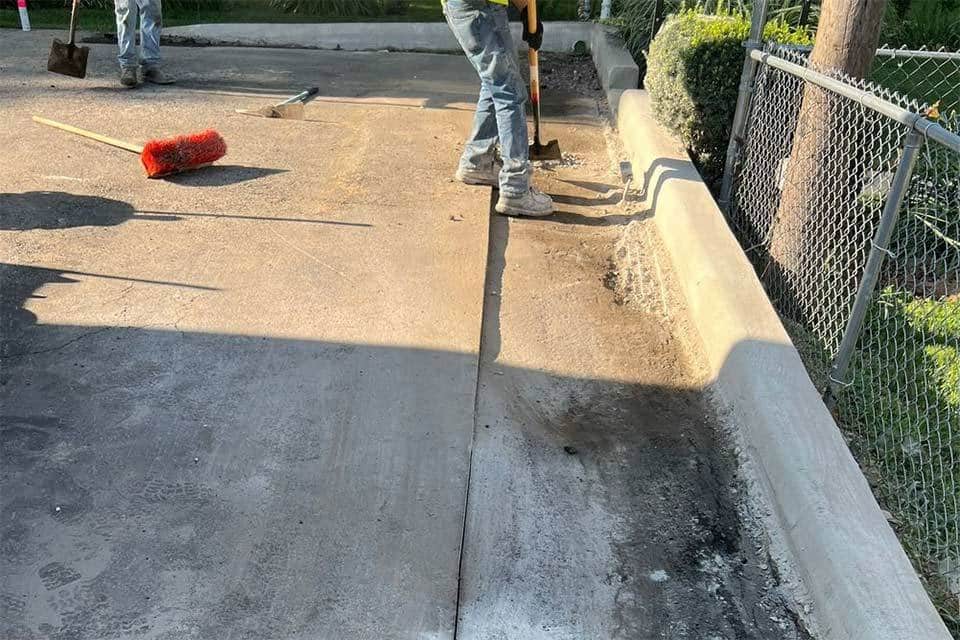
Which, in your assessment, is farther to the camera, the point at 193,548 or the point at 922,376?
the point at 922,376

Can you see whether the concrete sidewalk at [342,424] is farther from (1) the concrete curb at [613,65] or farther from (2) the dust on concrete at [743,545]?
(1) the concrete curb at [613,65]

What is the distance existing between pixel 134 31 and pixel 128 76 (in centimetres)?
44

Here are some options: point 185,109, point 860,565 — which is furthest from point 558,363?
point 185,109

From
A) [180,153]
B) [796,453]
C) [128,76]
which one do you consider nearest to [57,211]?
[180,153]

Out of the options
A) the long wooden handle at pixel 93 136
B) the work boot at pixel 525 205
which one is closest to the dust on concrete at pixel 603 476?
the work boot at pixel 525 205

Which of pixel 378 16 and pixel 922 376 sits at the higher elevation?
pixel 378 16

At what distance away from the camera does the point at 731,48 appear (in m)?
5.72

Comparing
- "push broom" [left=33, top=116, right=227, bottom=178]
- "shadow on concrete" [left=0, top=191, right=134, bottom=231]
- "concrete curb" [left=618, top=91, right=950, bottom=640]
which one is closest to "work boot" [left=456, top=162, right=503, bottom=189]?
"concrete curb" [left=618, top=91, right=950, bottom=640]

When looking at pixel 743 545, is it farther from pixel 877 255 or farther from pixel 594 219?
pixel 594 219

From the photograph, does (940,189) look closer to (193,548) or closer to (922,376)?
(922,376)

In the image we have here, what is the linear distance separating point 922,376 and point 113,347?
3818 millimetres

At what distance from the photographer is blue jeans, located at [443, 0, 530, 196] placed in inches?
199

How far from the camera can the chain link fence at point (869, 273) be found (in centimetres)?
327

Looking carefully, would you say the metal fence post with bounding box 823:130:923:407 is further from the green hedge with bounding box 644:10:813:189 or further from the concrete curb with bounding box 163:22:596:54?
the concrete curb with bounding box 163:22:596:54
